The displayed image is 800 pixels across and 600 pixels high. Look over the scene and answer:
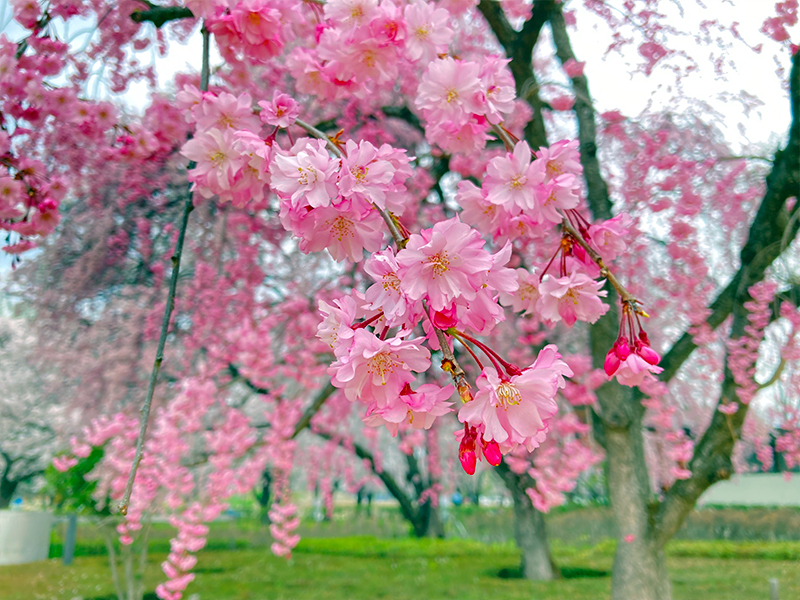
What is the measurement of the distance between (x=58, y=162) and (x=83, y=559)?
896cm

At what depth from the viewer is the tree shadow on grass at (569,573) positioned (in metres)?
6.97

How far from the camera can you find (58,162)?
3.46m

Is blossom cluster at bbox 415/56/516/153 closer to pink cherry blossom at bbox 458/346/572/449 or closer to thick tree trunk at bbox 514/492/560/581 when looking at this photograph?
pink cherry blossom at bbox 458/346/572/449

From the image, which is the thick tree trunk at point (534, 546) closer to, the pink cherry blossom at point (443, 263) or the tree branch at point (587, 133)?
the tree branch at point (587, 133)

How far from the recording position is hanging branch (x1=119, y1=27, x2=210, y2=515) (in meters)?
0.82

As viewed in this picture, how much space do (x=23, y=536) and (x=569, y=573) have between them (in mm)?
8706

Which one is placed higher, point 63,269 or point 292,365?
point 63,269

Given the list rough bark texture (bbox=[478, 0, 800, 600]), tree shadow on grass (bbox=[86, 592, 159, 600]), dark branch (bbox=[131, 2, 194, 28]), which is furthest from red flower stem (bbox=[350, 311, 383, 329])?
tree shadow on grass (bbox=[86, 592, 159, 600])

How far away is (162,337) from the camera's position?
3.41ft

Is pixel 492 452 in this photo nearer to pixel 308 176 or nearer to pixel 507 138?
pixel 308 176

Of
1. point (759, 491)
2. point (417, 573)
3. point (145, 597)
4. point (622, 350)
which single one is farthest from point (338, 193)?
point (759, 491)

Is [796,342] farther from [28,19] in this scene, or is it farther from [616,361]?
[28,19]

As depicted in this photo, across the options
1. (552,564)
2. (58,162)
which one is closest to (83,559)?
(552,564)

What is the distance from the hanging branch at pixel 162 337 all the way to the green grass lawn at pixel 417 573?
5724 mm
